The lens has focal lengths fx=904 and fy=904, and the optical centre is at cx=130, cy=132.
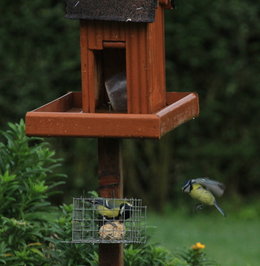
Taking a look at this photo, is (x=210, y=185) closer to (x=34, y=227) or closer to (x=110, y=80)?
(x=110, y=80)

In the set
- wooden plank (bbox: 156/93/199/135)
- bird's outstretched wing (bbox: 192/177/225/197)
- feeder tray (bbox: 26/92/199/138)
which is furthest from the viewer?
bird's outstretched wing (bbox: 192/177/225/197)

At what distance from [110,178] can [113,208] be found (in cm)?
22

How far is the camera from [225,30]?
11.0m

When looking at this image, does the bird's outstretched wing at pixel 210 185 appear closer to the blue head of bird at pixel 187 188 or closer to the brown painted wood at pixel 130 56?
the blue head of bird at pixel 187 188

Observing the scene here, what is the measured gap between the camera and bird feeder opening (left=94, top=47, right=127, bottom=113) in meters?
5.15

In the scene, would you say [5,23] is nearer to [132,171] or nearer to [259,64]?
[132,171]

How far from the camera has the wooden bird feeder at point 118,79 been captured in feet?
15.4

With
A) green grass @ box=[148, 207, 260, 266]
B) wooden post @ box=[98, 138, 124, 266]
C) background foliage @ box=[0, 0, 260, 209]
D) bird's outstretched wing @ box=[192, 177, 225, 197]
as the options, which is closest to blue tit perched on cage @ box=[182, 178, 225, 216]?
bird's outstretched wing @ box=[192, 177, 225, 197]

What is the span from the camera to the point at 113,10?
4859mm

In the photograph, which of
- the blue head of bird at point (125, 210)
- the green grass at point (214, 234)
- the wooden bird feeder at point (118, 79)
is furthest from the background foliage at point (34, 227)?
the green grass at point (214, 234)

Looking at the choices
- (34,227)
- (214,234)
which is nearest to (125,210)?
(34,227)

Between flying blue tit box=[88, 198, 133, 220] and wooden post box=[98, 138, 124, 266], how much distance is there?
0.38ft

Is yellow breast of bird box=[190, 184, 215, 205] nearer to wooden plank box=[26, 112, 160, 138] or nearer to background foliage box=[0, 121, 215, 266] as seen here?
background foliage box=[0, 121, 215, 266]

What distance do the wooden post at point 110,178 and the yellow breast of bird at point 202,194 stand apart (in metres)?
0.51
